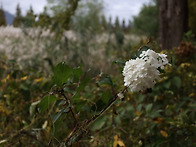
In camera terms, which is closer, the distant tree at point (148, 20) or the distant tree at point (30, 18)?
the distant tree at point (30, 18)

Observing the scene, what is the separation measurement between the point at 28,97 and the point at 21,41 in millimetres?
2391

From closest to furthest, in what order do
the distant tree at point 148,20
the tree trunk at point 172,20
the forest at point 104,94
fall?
the forest at point 104,94 → the tree trunk at point 172,20 → the distant tree at point 148,20

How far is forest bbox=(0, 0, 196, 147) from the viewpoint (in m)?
0.67

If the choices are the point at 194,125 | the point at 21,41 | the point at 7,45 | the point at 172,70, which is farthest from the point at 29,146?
the point at 21,41

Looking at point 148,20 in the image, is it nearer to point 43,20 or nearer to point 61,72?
point 43,20

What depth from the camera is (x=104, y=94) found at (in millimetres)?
722

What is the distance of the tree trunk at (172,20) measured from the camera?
91.1 inches

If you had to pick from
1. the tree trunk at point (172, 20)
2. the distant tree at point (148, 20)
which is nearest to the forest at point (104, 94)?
the tree trunk at point (172, 20)

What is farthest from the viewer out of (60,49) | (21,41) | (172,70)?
(21,41)

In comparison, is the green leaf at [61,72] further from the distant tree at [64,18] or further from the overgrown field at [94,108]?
the distant tree at [64,18]

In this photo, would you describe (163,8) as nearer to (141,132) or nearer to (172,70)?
(172,70)

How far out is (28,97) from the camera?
129cm

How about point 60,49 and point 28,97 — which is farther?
point 60,49

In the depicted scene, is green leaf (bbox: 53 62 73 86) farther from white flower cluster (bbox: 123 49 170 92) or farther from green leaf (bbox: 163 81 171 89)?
→ green leaf (bbox: 163 81 171 89)
